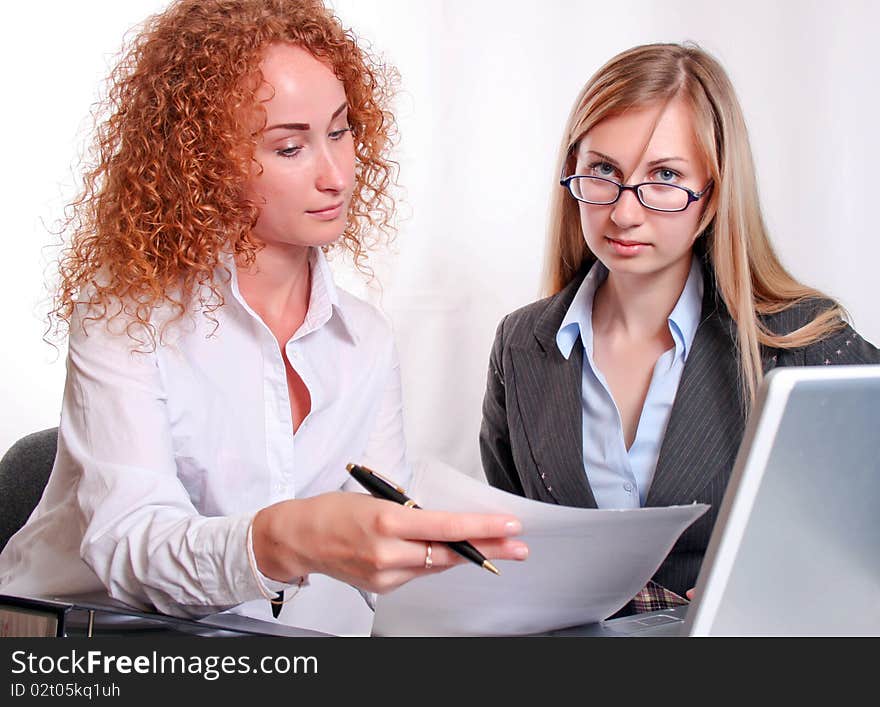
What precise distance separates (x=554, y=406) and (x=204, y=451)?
0.63 meters

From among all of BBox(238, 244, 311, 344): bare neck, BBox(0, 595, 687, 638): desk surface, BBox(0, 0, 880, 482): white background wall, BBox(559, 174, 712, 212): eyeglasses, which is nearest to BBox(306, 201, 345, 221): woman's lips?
BBox(238, 244, 311, 344): bare neck

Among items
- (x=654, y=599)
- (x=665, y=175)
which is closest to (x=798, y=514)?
(x=654, y=599)

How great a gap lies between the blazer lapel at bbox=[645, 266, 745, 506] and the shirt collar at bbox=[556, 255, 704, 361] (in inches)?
1.3

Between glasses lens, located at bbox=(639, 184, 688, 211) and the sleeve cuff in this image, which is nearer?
the sleeve cuff

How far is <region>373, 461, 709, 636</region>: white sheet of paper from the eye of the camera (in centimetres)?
95

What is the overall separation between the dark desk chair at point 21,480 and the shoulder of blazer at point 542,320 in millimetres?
840

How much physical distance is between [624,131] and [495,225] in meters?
1.14

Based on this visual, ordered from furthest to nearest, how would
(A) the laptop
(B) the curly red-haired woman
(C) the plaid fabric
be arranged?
1. (C) the plaid fabric
2. (B) the curly red-haired woman
3. (A) the laptop

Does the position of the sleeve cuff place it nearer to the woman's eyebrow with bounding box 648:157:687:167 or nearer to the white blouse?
the white blouse

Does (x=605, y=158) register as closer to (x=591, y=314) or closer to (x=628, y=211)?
(x=628, y=211)

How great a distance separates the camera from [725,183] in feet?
5.59

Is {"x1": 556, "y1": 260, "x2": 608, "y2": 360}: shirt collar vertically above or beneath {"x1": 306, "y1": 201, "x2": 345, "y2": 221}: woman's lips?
beneath

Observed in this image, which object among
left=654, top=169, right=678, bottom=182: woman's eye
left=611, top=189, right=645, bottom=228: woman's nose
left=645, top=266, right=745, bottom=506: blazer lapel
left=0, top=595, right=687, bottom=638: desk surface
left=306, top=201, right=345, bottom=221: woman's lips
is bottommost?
left=0, top=595, right=687, bottom=638: desk surface

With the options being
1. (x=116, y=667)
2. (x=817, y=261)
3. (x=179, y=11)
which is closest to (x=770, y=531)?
(x=116, y=667)
